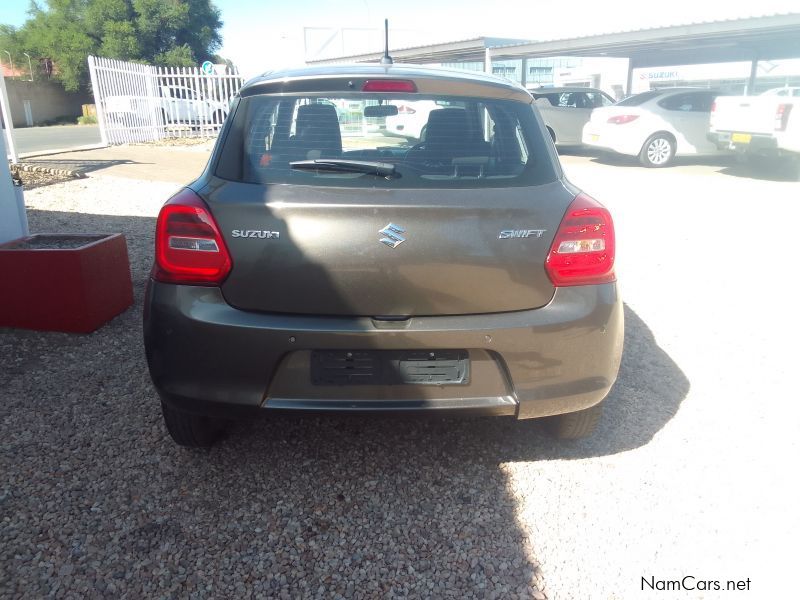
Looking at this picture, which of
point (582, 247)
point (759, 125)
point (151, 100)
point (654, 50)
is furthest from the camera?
point (654, 50)

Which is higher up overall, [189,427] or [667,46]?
[667,46]

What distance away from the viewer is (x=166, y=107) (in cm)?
1975

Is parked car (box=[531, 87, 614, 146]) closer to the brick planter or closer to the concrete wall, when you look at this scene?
the brick planter

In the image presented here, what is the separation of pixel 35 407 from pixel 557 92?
15.4 metres

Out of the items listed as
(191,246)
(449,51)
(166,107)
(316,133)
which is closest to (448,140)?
(316,133)

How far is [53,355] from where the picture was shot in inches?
155

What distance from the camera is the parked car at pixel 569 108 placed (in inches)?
636

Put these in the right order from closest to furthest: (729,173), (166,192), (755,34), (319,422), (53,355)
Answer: (319,422) < (53,355) < (166,192) < (729,173) < (755,34)

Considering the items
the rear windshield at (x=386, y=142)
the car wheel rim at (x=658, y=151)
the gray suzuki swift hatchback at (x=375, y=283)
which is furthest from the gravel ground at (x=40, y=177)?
the car wheel rim at (x=658, y=151)

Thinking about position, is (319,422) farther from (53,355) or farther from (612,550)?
(53,355)

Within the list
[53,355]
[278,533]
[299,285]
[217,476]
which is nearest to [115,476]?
[217,476]

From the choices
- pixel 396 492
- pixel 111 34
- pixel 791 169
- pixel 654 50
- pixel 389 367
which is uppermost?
pixel 111 34

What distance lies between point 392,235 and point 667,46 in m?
21.2

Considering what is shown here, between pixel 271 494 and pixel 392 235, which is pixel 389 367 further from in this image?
pixel 271 494
